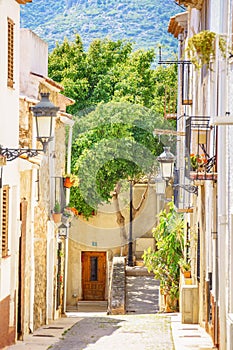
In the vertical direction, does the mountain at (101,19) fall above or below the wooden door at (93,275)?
above

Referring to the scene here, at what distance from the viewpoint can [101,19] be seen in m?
105

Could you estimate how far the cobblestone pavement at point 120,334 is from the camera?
1723 centimetres

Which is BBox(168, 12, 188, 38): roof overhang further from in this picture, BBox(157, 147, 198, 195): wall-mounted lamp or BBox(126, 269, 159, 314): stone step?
BBox(126, 269, 159, 314): stone step

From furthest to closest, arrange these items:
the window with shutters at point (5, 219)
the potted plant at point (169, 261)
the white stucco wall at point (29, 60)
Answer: the potted plant at point (169, 261) < the white stucco wall at point (29, 60) < the window with shutters at point (5, 219)

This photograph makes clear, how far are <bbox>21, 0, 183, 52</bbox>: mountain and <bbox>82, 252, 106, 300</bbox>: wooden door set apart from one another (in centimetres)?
6028

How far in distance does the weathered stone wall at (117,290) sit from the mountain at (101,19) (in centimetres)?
6573

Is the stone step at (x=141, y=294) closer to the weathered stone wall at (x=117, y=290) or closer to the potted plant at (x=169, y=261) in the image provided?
the weathered stone wall at (x=117, y=290)

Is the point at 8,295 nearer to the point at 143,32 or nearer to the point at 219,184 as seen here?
the point at 219,184

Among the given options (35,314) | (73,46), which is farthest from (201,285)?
(73,46)

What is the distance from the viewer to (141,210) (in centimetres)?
3991

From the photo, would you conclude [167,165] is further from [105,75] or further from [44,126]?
[105,75]

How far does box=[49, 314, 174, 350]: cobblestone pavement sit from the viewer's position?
17.2m

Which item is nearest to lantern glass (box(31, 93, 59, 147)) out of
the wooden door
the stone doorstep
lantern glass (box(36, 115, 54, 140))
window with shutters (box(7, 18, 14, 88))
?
lantern glass (box(36, 115, 54, 140))

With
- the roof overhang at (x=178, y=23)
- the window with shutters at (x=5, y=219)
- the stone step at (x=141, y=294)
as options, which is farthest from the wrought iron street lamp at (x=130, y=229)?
the window with shutters at (x=5, y=219)
